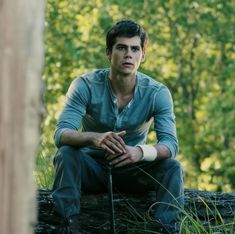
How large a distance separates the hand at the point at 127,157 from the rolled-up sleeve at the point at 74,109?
1.07 feet

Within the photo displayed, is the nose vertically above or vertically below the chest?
above

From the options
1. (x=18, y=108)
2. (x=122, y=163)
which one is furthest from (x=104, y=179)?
(x=18, y=108)

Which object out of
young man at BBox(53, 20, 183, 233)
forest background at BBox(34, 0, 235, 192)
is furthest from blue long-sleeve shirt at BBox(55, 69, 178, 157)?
forest background at BBox(34, 0, 235, 192)

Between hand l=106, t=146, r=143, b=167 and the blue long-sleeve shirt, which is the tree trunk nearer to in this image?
hand l=106, t=146, r=143, b=167

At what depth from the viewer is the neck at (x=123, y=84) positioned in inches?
236

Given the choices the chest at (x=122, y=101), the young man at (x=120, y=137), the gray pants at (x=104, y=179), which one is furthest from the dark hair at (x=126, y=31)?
the gray pants at (x=104, y=179)

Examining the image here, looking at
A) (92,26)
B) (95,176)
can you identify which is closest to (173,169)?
(95,176)

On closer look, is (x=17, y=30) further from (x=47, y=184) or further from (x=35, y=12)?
(x=47, y=184)

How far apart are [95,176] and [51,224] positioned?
0.41m

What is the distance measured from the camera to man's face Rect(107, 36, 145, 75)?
594 cm

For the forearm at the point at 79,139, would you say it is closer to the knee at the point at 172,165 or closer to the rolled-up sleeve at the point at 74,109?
the rolled-up sleeve at the point at 74,109

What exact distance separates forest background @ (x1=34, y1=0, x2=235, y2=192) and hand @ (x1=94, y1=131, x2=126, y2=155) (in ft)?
35.0

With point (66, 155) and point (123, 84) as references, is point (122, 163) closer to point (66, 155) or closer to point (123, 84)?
point (66, 155)

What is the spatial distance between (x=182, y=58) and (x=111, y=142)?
1465 centimetres
